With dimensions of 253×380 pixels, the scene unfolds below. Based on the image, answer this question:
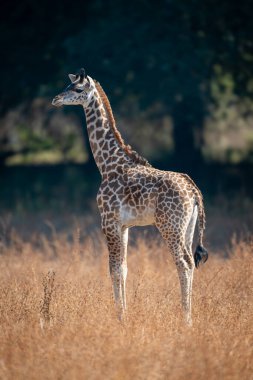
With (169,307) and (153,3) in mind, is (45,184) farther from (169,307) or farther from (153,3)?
(169,307)

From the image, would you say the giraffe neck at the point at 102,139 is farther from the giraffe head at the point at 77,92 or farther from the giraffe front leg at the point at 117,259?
the giraffe front leg at the point at 117,259

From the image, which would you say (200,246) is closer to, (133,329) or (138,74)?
(133,329)

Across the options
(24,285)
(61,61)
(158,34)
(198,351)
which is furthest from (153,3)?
(198,351)

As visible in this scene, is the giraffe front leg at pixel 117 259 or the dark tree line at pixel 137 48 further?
the dark tree line at pixel 137 48

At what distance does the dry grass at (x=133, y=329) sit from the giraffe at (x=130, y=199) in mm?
396

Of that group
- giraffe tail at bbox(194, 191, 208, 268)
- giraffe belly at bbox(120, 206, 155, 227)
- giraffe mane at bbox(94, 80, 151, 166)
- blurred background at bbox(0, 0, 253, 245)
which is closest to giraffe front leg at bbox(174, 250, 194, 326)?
Answer: giraffe tail at bbox(194, 191, 208, 268)

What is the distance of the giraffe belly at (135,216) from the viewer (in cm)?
727

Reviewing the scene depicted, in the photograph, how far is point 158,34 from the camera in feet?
53.8

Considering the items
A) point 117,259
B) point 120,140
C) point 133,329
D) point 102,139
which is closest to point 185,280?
point 117,259

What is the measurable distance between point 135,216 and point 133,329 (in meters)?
1.42

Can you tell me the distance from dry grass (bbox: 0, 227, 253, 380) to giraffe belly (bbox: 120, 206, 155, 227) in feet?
2.15

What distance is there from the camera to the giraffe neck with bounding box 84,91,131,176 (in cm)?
777

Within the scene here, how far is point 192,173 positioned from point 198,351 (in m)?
11.7

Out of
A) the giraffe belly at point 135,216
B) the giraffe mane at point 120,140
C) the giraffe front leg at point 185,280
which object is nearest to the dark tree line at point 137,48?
the giraffe mane at point 120,140
